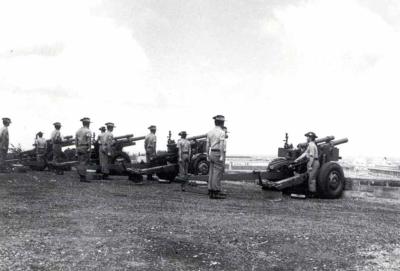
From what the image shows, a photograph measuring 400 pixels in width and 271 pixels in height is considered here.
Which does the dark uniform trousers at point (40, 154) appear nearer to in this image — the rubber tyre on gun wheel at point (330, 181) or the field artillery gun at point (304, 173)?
the field artillery gun at point (304, 173)

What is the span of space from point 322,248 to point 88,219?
11.3ft

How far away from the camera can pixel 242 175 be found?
11.6m

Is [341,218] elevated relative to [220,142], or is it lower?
lower

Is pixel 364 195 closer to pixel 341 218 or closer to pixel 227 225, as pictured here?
pixel 341 218

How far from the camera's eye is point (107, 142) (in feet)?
52.5

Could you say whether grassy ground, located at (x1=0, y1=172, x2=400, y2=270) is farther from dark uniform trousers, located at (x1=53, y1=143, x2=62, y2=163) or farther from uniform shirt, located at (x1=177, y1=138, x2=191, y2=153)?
dark uniform trousers, located at (x1=53, y1=143, x2=62, y2=163)

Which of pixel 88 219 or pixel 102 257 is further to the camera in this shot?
pixel 88 219

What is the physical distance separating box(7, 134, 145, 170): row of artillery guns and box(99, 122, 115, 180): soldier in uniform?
0.54m

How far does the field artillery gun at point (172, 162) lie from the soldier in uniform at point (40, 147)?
20.2ft

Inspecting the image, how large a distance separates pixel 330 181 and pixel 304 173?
666mm

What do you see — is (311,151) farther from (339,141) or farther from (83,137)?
(83,137)

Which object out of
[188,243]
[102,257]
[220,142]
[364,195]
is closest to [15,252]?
[102,257]

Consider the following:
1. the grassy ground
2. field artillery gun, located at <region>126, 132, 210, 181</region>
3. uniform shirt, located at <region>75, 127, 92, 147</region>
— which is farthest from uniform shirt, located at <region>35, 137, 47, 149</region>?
the grassy ground

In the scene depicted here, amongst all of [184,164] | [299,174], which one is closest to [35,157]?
[184,164]
